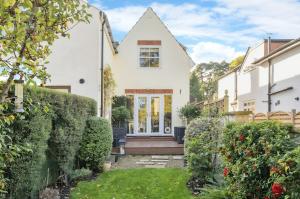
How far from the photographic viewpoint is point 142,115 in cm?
2322

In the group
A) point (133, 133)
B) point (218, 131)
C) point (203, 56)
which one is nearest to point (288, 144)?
point (218, 131)

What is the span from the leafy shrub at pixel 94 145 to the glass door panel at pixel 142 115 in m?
10.4

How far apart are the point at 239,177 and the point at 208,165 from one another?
14.1ft

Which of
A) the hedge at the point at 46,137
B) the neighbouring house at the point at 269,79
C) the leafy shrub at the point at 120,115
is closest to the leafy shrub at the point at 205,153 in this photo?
the hedge at the point at 46,137

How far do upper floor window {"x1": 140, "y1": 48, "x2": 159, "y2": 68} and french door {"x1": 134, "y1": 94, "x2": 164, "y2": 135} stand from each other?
2036 millimetres

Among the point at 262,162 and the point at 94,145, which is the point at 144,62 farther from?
the point at 262,162

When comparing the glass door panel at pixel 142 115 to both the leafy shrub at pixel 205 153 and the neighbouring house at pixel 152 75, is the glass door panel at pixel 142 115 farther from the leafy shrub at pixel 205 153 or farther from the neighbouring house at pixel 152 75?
the leafy shrub at pixel 205 153

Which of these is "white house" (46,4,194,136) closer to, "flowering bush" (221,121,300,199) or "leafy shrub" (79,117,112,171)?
"leafy shrub" (79,117,112,171)

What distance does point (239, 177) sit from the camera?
6.05 meters

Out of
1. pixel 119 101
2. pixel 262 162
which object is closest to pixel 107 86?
pixel 119 101

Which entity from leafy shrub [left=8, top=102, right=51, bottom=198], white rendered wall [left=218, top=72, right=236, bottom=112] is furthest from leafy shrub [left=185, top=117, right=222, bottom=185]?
white rendered wall [left=218, top=72, right=236, bottom=112]

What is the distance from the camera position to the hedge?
6809 millimetres

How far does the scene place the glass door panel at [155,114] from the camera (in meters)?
23.1

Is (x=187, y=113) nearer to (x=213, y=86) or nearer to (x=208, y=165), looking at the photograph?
(x=208, y=165)
